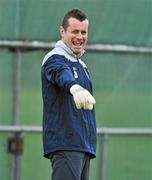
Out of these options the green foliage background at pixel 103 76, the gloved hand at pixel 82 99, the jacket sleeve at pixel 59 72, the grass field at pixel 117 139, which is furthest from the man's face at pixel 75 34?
the grass field at pixel 117 139

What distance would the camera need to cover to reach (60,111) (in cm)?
565

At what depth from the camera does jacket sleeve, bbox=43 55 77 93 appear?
17.7 feet

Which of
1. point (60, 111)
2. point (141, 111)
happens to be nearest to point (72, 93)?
point (60, 111)

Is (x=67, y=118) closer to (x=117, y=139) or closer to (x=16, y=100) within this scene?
(x=16, y=100)

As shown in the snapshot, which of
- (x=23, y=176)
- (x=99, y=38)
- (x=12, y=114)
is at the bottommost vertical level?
(x=23, y=176)

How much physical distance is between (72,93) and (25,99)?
11.1 feet

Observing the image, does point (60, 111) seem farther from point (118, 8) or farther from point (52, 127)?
point (118, 8)

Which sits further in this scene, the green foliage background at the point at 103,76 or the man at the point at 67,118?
the green foliage background at the point at 103,76

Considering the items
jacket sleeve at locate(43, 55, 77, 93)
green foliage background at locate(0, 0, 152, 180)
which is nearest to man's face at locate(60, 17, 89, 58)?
jacket sleeve at locate(43, 55, 77, 93)

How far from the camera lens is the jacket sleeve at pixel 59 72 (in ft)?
17.7

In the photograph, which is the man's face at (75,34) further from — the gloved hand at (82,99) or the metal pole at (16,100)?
the metal pole at (16,100)

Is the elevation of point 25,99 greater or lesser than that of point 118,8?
lesser

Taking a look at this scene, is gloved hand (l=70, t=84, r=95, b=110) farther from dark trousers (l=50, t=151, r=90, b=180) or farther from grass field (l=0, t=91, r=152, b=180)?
grass field (l=0, t=91, r=152, b=180)

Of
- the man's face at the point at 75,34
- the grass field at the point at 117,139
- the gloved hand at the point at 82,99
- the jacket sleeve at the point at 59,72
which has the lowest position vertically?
the grass field at the point at 117,139
